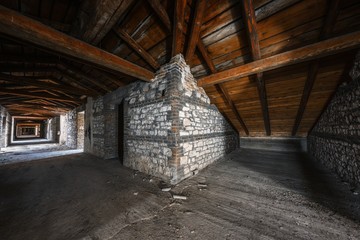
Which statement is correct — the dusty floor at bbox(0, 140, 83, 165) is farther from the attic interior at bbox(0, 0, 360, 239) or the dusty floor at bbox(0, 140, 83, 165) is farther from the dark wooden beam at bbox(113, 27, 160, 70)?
the dark wooden beam at bbox(113, 27, 160, 70)

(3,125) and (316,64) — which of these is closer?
(316,64)

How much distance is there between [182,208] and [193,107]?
2.65m

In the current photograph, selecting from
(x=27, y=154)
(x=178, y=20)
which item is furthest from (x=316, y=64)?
(x=27, y=154)

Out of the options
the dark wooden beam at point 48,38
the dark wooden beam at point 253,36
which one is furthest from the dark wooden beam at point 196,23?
the dark wooden beam at point 48,38

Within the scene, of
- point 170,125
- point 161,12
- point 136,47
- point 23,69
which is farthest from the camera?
point 23,69

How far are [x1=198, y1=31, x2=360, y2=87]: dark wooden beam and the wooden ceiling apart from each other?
0.02 m

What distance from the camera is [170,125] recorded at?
11.1 feet

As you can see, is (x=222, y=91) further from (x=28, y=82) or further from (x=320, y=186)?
(x=28, y=82)

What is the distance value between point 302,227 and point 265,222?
0.45 m

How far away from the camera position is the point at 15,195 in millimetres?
2752

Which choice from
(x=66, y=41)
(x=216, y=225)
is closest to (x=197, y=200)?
(x=216, y=225)

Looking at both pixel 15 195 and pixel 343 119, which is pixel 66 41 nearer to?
pixel 15 195

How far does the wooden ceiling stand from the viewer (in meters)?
2.25

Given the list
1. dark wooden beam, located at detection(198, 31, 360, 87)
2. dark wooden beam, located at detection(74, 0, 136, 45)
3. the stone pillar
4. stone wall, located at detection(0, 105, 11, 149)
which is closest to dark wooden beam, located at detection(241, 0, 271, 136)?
dark wooden beam, located at detection(198, 31, 360, 87)
